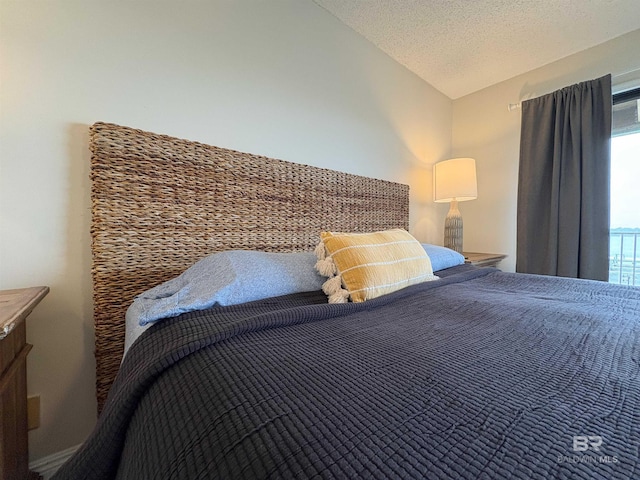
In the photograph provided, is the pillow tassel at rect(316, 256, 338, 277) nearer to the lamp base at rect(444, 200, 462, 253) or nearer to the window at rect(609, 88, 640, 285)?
the lamp base at rect(444, 200, 462, 253)

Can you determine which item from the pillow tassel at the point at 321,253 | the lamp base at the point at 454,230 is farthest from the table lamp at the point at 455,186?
the pillow tassel at the point at 321,253

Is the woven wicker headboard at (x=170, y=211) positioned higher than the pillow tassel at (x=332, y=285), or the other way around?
the woven wicker headboard at (x=170, y=211)

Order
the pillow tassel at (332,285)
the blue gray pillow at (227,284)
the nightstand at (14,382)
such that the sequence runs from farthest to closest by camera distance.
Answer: the pillow tassel at (332,285) < the blue gray pillow at (227,284) < the nightstand at (14,382)

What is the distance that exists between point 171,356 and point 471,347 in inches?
26.6

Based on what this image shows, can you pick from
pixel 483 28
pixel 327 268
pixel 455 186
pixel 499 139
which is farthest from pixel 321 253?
pixel 499 139

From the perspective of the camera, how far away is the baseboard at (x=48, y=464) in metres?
1.00

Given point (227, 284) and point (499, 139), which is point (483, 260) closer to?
point (499, 139)

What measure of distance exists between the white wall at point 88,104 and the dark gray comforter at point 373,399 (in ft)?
2.03

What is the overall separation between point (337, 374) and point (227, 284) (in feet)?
1.77

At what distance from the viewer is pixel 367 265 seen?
109cm

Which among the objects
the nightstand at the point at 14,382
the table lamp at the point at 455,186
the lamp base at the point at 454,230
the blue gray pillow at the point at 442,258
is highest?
the table lamp at the point at 455,186

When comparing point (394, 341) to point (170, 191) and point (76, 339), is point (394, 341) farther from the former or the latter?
point (76, 339)

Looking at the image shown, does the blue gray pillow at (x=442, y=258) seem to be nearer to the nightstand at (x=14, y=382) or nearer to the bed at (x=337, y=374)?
the bed at (x=337, y=374)

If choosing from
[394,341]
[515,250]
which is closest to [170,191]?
[394,341]
